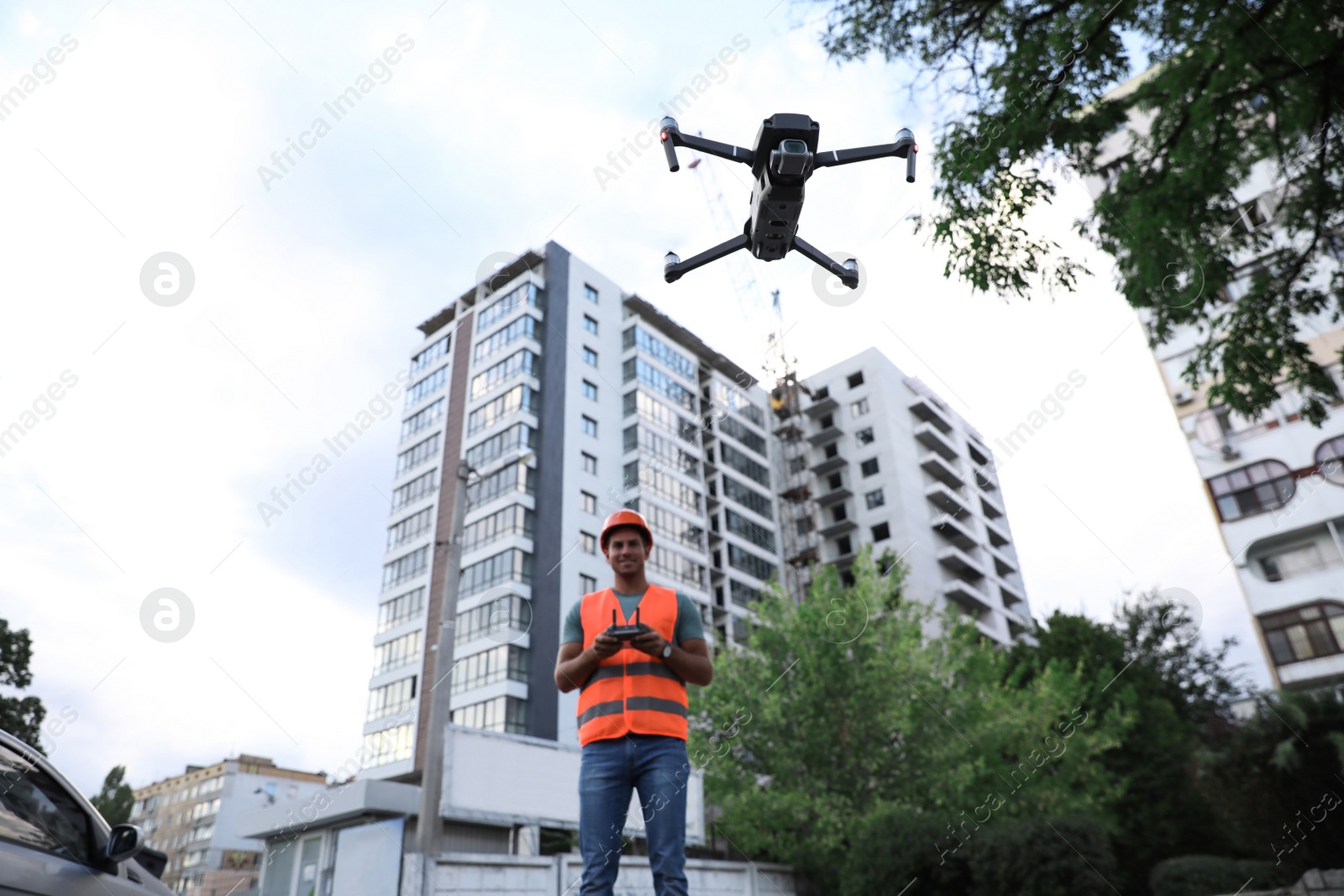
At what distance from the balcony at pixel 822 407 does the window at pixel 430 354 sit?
109ft

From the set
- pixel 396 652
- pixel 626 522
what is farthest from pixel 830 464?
pixel 626 522

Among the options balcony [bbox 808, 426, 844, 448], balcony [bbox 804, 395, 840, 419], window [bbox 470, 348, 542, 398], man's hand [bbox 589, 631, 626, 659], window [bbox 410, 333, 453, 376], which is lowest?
man's hand [bbox 589, 631, 626, 659]

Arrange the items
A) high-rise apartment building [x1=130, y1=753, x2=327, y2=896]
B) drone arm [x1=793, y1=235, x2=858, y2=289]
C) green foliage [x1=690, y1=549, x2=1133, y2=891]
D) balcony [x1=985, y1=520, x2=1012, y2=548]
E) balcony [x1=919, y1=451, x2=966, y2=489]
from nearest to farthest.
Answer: drone arm [x1=793, y1=235, x2=858, y2=289]
green foliage [x1=690, y1=549, x2=1133, y2=891]
balcony [x1=919, y1=451, x2=966, y2=489]
balcony [x1=985, y1=520, x2=1012, y2=548]
high-rise apartment building [x1=130, y1=753, x2=327, y2=896]

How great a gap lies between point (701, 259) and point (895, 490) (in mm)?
68133

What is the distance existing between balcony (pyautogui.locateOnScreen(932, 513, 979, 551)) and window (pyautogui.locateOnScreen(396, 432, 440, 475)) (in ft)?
138

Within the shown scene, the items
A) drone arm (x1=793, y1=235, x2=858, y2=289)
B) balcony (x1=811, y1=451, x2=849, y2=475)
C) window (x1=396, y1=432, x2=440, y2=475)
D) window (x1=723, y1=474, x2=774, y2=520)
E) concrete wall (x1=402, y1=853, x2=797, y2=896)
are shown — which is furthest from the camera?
balcony (x1=811, y1=451, x2=849, y2=475)

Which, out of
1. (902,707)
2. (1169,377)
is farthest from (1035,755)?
(1169,377)

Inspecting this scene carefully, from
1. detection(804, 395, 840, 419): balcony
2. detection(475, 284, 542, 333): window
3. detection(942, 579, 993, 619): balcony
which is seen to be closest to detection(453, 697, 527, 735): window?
detection(475, 284, 542, 333): window

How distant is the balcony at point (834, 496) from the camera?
234 ft

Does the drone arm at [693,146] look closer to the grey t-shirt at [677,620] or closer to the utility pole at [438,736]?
the grey t-shirt at [677,620]

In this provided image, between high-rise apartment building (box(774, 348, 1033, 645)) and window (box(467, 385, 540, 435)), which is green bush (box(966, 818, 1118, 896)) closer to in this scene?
window (box(467, 385, 540, 435))

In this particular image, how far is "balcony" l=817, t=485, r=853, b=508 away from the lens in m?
71.3

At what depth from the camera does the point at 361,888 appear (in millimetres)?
12922

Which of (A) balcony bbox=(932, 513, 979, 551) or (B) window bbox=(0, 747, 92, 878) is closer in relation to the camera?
(B) window bbox=(0, 747, 92, 878)
